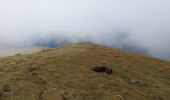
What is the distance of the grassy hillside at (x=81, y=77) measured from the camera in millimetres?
67750

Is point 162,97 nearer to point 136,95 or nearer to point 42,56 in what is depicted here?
point 136,95

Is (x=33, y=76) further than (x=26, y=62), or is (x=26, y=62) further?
(x=26, y=62)

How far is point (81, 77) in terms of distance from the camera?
7450 cm

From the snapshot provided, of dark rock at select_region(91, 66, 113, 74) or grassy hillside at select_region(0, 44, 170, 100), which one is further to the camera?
dark rock at select_region(91, 66, 113, 74)

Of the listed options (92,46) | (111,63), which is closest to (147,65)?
(111,63)

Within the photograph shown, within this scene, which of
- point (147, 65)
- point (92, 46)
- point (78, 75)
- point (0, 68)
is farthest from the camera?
point (92, 46)

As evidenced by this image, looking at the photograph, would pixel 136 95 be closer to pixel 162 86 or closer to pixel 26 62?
pixel 162 86

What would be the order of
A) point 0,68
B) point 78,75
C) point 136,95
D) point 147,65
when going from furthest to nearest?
point 147,65 → point 0,68 → point 78,75 → point 136,95

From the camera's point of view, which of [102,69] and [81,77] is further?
[102,69]

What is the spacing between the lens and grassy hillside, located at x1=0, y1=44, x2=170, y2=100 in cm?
6775

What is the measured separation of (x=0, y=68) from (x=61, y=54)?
14409mm

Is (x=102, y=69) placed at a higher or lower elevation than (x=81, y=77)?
higher

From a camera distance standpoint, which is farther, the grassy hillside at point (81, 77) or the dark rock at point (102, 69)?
the dark rock at point (102, 69)

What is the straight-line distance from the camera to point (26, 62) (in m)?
85.7
